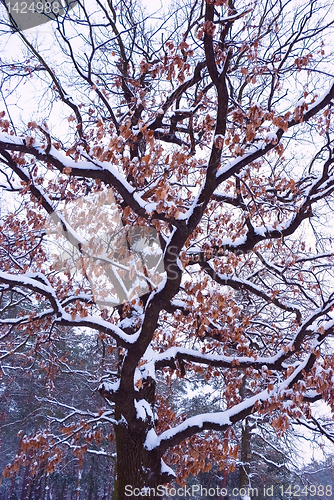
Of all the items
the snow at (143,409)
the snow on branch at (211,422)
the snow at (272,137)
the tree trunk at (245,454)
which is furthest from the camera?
the tree trunk at (245,454)

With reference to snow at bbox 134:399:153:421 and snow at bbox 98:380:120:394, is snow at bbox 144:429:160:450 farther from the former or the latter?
snow at bbox 98:380:120:394

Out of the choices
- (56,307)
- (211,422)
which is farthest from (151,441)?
(56,307)

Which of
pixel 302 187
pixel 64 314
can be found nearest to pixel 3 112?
pixel 64 314

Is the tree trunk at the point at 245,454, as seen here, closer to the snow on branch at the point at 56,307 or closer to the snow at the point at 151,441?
the snow at the point at 151,441

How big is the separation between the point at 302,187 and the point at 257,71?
286 centimetres

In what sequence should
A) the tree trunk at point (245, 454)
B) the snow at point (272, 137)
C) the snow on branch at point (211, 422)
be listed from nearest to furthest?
the snow at point (272, 137) → the snow on branch at point (211, 422) → the tree trunk at point (245, 454)

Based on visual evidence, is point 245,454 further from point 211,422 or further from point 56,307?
point 56,307

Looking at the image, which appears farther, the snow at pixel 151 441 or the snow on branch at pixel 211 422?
the snow at pixel 151 441

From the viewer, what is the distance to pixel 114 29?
668cm

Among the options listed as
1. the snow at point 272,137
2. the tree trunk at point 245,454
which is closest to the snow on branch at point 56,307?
the snow at point 272,137

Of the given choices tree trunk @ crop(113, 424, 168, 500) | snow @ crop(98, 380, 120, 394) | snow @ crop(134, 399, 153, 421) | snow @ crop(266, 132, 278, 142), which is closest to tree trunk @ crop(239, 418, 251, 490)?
snow @ crop(134, 399, 153, 421)

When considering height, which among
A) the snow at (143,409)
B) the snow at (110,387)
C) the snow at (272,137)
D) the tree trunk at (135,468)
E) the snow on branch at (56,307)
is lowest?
the tree trunk at (135,468)

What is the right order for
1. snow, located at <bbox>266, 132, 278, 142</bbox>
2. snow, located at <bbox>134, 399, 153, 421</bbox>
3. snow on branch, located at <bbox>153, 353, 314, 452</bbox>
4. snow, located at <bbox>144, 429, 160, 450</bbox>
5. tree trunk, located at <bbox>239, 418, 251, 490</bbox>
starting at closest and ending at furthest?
snow, located at <bbox>266, 132, 278, 142</bbox> < snow on branch, located at <bbox>153, 353, 314, 452</bbox> < snow, located at <bbox>144, 429, 160, 450</bbox> < snow, located at <bbox>134, 399, 153, 421</bbox> < tree trunk, located at <bbox>239, 418, 251, 490</bbox>

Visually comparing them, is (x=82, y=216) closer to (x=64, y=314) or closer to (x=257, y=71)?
(x=64, y=314)
